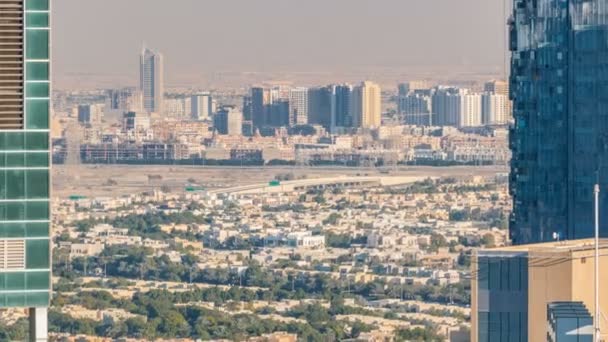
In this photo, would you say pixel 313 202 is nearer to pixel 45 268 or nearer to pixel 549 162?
pixel 549 162

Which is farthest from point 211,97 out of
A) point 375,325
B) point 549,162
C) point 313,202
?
point 549,162

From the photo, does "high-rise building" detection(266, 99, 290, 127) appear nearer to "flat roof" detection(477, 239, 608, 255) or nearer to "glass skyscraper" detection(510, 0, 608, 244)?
"glass skyscraper" detection(510, 0, 608, 244)

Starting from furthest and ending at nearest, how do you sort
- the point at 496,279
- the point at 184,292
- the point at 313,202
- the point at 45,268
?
1. the point at 313,202
2. the point at 184,292
3. the point at 496,279
4. the point at 45,268

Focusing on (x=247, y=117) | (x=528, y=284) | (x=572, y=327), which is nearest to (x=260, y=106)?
(x=247, y=117)

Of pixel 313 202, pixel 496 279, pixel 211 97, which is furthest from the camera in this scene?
pixel 211 97

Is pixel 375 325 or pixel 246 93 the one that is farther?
pixel 246 93

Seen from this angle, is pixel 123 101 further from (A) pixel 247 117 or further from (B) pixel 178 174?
(B) pixel 178 174

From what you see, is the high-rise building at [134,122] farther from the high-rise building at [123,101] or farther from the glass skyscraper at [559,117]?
the glass skyscraper at [559,117]
